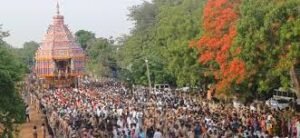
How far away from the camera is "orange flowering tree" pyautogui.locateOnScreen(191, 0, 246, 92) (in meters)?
36.8

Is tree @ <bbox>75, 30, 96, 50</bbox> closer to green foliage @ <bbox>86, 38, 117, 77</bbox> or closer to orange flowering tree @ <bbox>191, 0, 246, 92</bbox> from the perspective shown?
green foliage @ <bbox>86, 38, 117, 77</bbox>

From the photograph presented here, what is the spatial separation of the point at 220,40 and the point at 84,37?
101 metres

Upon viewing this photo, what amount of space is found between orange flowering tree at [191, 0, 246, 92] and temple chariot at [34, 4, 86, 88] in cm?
4380

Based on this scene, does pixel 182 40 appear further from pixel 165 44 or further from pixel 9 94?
pixel 9 94

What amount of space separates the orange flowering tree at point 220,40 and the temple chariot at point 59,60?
43795mm

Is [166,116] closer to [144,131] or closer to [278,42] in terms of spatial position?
[144,131]

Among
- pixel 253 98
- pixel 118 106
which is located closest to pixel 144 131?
pixel 118 106

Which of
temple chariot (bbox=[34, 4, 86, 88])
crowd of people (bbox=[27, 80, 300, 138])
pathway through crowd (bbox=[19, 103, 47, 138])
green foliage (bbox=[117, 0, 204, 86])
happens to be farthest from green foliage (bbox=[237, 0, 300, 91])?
temple chariot (bbox=[34, 4, 86, 88])

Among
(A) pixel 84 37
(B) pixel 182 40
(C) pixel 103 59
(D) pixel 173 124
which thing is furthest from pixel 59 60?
(D) pixel 173 124

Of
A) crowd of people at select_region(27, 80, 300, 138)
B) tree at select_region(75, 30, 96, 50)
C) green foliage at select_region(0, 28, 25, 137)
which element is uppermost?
tree at select_region(75, 30, 96, 50)

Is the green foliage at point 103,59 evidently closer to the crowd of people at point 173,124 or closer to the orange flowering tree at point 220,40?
the orange flowering tree at point 220,40

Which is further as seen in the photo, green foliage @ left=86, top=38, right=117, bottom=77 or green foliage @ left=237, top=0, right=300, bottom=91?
green foliage @ left=86, top=38, right=117, bottom=77

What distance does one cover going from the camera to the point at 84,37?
138m

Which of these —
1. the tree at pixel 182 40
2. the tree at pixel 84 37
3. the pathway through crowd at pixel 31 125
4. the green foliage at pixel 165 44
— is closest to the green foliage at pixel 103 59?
the green foliage at pixel 165 44
